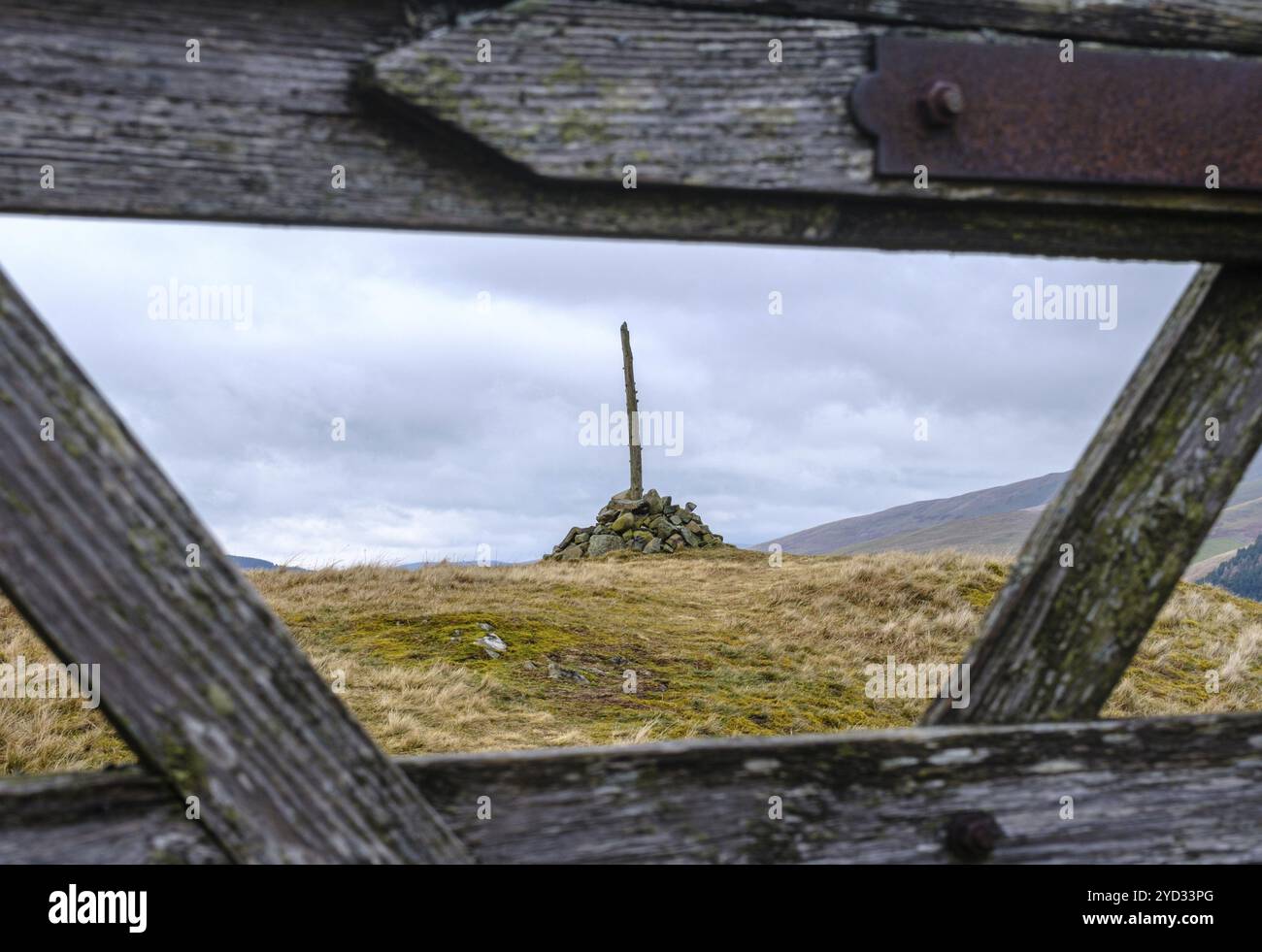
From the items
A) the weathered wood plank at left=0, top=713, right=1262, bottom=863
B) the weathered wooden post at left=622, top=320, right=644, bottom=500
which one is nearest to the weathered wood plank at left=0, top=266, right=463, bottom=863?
the weathered wood plank at left=0, top=713, right=1262, bottom=863

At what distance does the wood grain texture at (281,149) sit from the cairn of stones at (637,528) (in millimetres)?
23796

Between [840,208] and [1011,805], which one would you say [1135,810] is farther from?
[840,208]

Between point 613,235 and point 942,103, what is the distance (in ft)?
2.00

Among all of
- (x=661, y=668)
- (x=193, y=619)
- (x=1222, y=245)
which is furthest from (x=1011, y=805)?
(x=661, y=668)

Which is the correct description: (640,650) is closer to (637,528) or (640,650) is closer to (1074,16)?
(1074,16)

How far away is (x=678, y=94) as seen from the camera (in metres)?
1.51

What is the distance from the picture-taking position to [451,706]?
25.2ft

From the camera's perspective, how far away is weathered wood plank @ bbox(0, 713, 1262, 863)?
156 centimetres

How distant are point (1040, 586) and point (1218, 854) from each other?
25.9 inches

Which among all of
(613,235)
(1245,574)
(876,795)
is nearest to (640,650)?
(876,795)

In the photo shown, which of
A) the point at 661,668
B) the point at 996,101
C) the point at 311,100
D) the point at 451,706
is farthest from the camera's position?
the point at 661,668

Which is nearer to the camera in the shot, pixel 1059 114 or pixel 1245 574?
pixel 1059 114

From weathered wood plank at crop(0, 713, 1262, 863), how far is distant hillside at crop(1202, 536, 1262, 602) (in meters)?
193

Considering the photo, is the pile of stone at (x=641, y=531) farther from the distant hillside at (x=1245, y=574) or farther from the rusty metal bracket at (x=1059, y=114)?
the distant hillside at (x=1245, y=574)
